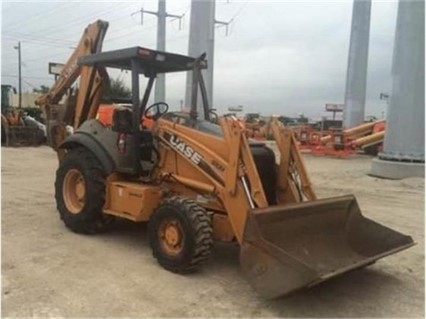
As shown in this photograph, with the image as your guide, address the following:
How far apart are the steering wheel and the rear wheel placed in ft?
4.57

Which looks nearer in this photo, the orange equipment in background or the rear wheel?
the rear wheel

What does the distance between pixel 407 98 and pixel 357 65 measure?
14.1m

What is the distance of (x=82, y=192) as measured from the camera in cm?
670

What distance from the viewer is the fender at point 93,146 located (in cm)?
633

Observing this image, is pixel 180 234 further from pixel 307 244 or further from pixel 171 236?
pixel 307 244

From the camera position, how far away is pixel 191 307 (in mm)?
4398

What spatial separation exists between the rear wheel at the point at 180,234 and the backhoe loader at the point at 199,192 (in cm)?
1

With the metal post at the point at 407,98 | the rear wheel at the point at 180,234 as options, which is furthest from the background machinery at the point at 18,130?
the rear wheel at the point at 180,234

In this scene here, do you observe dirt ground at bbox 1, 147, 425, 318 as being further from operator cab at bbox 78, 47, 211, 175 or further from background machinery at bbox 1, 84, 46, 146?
background machinery at bbox 1, 84, 46, 146

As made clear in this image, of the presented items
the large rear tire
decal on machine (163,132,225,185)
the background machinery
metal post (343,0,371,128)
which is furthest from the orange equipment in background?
decal on machine (163,132,225,185)

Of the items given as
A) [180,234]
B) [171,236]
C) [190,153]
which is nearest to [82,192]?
[190,153]

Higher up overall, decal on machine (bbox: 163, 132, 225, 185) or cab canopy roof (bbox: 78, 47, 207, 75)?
cab canopy roof (bbox: 78, 47, 207, 75)

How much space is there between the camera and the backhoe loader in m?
4.72

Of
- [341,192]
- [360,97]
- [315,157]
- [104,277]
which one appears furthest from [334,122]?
[104,277]
